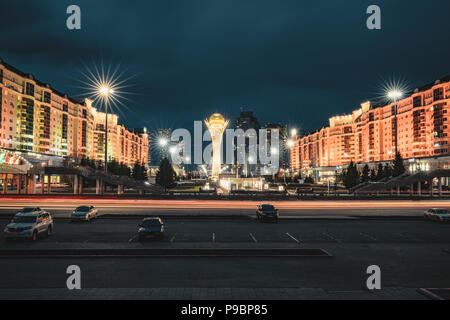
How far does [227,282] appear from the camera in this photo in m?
12.0

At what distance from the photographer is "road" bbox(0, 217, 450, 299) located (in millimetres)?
11508

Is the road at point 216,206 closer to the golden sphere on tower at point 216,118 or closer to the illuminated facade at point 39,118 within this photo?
the illuminated facade at point 39,118

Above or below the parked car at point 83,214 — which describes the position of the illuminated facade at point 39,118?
above

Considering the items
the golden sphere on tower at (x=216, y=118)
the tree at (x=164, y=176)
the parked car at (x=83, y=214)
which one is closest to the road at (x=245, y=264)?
the parked car at (x=83, y=214)

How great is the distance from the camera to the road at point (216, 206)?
3575cm

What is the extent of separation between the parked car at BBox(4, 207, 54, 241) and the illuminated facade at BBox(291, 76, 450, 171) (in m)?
114

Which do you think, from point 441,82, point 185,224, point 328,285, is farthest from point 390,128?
point 328,285

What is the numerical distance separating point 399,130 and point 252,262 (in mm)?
145329

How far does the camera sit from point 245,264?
1462 centimetres

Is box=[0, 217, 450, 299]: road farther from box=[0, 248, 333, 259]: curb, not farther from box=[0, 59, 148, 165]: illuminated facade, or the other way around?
box=[0, 59, 148, 165]: illuminated facade

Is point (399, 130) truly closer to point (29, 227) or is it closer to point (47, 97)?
point (29, 227)

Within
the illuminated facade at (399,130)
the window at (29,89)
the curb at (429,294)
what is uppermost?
the window at (29,89)

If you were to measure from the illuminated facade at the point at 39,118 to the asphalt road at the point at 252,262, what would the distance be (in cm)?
8928

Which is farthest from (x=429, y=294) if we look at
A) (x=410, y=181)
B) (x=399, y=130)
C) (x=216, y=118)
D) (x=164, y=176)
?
(x=216, y=118)
